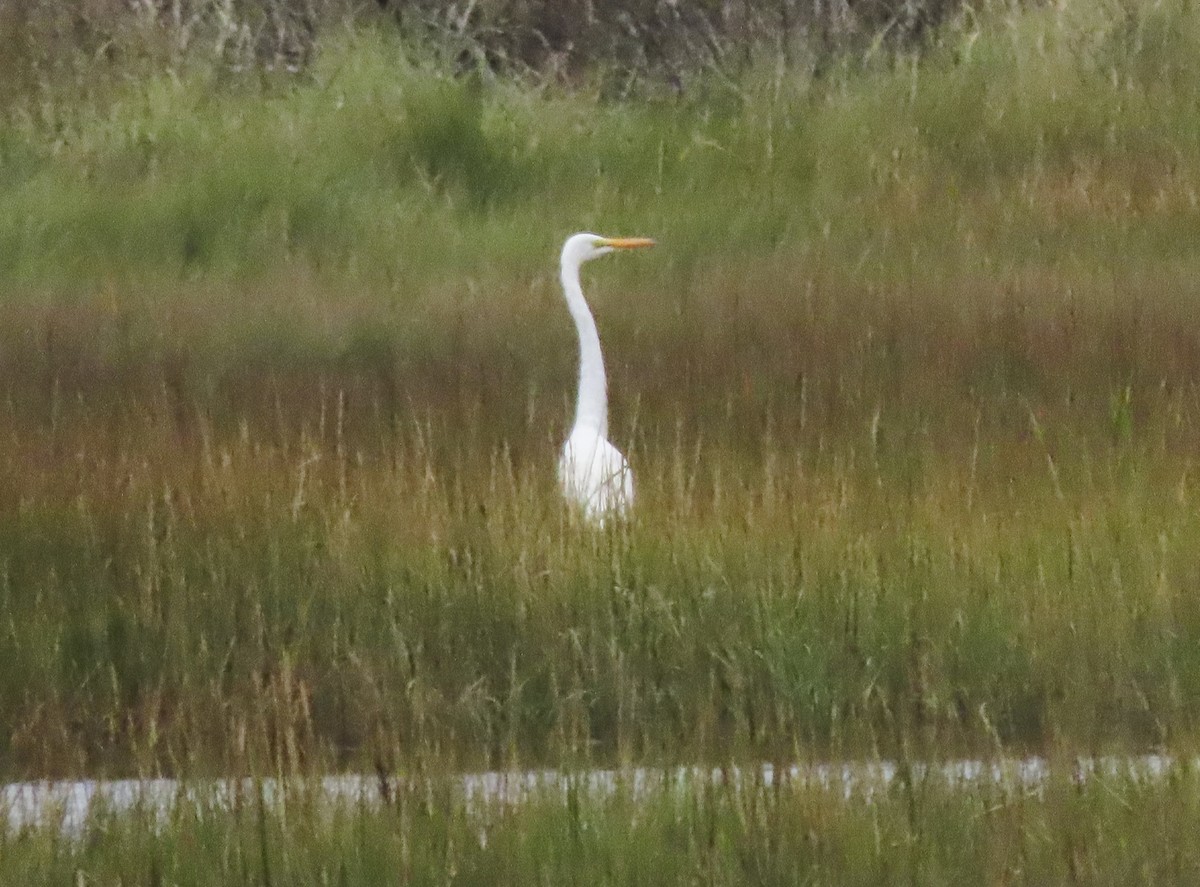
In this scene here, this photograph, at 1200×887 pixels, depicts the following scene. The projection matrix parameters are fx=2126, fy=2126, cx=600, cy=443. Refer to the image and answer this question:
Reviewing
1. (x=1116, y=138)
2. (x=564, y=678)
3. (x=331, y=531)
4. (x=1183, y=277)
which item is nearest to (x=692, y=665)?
(x=564, y=678)

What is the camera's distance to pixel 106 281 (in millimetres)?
8836

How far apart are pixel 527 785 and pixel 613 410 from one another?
3.73m

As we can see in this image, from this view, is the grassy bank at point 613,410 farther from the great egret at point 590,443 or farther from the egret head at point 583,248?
the egret head at point 583,248

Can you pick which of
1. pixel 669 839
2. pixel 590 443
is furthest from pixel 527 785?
pixel 590 443

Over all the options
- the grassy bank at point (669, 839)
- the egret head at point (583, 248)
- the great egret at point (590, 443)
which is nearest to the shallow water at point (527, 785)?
the grassy bank at point (669, 839)

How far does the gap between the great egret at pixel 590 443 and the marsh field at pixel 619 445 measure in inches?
4.7

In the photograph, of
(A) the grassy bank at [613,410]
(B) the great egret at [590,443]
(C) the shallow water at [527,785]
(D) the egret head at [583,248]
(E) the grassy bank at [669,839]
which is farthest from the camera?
(D) the egret head at [583,248]

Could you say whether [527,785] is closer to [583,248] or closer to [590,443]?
[590,443]

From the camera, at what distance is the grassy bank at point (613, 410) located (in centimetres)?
420

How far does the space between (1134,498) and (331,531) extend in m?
1.95

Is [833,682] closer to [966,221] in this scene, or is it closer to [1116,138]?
[966,221]

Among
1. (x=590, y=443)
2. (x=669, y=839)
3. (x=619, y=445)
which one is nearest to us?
(x=669, y=839)

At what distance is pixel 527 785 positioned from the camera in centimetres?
353

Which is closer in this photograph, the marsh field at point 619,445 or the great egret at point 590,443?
the marsh field at point 619,445
